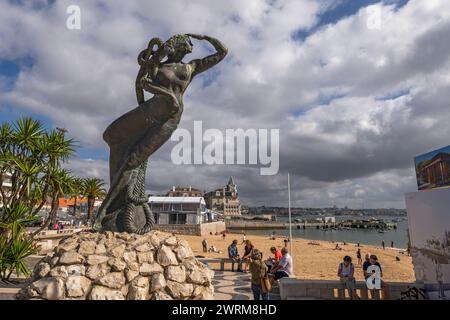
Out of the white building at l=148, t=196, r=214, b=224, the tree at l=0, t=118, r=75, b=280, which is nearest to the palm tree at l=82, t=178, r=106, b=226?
the white building at l=148, t=196, r=214, b=224

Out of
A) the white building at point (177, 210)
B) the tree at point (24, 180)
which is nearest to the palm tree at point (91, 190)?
the white building at point (177, 210)

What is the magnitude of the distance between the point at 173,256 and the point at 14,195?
23.0 ft

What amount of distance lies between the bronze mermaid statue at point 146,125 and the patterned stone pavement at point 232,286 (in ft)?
10.6

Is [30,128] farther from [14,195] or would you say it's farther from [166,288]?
[166,288]

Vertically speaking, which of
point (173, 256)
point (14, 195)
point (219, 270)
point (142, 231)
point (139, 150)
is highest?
point (139, 150)

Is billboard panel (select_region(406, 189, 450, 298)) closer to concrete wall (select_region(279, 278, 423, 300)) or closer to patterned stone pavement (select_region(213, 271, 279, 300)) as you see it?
concrete wall (select_region(279, 278, 423, 300))

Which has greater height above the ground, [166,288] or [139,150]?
[139,150]

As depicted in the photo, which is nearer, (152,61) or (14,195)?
(152,61)

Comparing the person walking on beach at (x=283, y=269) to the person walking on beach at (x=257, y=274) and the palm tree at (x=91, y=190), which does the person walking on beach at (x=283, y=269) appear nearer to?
the person walking on beach at (x=257, y=274)

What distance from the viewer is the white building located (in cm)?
4547

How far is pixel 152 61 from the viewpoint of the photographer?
7.21 m

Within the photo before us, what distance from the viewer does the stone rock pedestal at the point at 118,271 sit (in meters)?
5.22

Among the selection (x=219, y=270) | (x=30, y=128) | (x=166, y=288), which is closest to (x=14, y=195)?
(x=30, y=128)

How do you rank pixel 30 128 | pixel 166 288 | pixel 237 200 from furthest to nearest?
pixel 237 200 → pixel 30 128 → pixel 166 288
